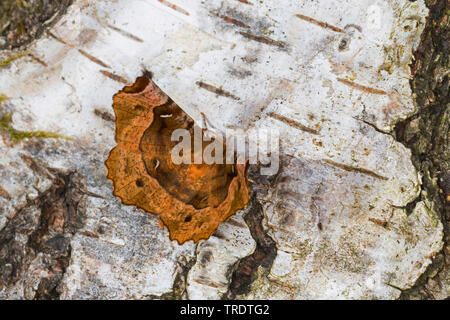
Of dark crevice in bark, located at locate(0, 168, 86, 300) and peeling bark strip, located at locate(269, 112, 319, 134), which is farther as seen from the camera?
dark crevice in bark, located at locate(0, 168, 86, 300)

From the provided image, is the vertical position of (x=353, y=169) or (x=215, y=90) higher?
(x=215, y=90)

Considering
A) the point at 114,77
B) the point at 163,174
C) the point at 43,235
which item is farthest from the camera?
the point at 43,235

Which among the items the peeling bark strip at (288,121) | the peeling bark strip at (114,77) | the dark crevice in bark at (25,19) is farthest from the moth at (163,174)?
the dark crevice in bark at (25,19)

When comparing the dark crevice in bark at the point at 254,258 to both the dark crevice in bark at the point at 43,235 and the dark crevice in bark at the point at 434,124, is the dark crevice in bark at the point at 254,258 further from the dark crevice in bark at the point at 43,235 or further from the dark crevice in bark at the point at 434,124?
the dark crevice in bark at the point at 43,235

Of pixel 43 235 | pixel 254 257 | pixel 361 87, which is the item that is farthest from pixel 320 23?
pixel 43 235

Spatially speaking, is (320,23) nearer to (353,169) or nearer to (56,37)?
(353,169)

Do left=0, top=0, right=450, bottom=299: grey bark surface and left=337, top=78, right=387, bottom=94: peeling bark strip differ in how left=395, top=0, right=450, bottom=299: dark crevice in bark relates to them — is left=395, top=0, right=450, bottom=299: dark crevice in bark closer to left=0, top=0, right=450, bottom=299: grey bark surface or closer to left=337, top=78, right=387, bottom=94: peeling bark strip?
left=0, top=0, right=450, bottom=299: grey bark surface

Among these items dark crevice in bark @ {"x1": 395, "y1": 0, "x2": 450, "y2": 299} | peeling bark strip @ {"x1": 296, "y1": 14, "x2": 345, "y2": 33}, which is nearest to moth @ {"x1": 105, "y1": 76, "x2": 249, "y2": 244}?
peeling bark strip @ {"x1": 296, "y1": 14, "x2": 345, "y2": 33}
